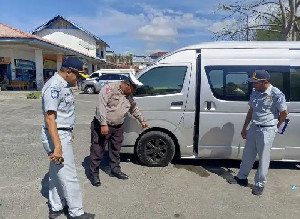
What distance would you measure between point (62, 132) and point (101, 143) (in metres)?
1.31

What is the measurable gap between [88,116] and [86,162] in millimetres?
5660

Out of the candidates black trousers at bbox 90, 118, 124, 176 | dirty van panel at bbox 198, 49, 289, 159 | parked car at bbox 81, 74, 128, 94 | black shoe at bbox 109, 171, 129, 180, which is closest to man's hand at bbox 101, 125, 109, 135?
black trousers at bbox 90, 118, 124, 176

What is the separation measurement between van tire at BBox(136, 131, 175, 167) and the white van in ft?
0.06

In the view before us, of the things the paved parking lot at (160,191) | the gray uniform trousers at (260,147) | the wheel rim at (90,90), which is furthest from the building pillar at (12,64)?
the gray uniform trousers at (260,147)

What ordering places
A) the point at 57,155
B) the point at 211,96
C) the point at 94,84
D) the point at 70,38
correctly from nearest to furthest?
the point at 57,155 < the point at 211,96 < the point at 94,84 < the point at 70,38

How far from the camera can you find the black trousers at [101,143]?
430 cm

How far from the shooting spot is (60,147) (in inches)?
116

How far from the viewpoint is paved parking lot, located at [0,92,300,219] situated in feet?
11.6

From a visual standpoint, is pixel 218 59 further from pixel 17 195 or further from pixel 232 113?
pixel 17 195

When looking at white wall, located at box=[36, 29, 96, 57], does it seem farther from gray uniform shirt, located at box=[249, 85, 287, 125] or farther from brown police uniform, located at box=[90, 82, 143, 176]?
gray uniform shirt, located at box=[249, 85, 287, 125]

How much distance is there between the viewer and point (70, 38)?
3612 cm

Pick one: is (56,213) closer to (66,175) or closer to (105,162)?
(66,175)

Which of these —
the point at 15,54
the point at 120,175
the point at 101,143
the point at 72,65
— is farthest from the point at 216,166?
the point at 15,54

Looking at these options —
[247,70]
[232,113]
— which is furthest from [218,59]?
[232,113]
